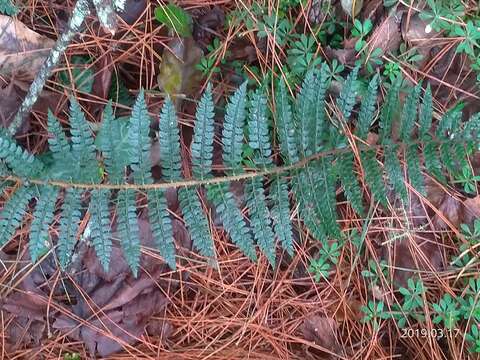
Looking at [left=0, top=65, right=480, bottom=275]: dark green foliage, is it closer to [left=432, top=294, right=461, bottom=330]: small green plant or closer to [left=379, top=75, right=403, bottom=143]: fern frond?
[left=379, top=75, right=403, bottom=143]: fern frond

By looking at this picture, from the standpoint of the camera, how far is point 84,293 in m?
1.95

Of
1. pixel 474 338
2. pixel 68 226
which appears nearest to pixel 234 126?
pixel 68 226

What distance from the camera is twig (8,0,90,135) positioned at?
5.51 feet

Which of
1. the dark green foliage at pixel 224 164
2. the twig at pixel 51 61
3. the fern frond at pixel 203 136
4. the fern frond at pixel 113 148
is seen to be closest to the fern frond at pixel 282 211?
the dark green foliage at pixel 224 164

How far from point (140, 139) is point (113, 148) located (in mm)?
76

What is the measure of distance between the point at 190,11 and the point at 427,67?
0.85 m

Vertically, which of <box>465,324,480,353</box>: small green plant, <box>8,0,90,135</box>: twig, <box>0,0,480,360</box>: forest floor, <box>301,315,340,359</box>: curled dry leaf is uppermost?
<box>8,0,90,135</box>: twig

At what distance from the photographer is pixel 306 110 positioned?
1.58m

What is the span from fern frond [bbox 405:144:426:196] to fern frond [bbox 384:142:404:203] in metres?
0.03

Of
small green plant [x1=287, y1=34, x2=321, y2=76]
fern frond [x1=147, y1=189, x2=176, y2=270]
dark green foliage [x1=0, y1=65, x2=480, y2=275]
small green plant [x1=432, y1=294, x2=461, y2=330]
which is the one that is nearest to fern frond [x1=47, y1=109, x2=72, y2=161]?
dark green foliage [x1=0, y1=65, x2=480, y2=275]

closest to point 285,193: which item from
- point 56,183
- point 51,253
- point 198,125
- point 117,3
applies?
point 198,125

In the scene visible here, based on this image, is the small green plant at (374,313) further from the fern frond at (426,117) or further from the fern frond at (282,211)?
the fern frond at (426,117)

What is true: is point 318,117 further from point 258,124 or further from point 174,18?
point 174,18

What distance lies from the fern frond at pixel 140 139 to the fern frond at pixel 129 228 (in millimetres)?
56
